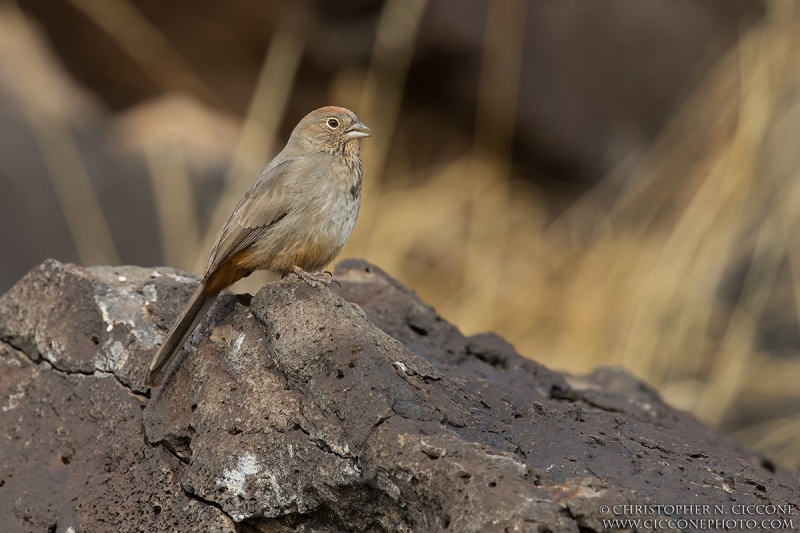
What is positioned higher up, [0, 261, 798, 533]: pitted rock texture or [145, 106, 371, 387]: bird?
[145, 106, 371, 387]: bird

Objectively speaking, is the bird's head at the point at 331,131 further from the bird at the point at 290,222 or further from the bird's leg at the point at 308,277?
the bird's leg at the point at 308,277

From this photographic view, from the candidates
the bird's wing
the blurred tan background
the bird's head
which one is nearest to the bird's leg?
the bird's wing

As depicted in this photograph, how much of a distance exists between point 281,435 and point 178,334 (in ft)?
2.52

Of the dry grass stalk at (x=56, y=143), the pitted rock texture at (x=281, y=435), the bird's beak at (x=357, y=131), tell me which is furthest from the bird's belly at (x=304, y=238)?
the dry grass stalk at (x=56, y=143)

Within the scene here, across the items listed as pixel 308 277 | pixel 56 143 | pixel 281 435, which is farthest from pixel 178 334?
pixel 56 143

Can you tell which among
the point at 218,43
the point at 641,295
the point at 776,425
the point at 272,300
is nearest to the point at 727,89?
the point at 641,295

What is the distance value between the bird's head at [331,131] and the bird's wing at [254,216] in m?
0.36

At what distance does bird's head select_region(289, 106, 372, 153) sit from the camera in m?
4.87

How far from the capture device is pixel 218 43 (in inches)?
368

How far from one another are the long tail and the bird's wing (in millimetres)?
235

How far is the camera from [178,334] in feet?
12.7

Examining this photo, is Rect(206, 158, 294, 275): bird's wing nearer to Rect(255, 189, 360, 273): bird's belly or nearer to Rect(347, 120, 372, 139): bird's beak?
Rect(255, 189, 360, 273): bird's belly

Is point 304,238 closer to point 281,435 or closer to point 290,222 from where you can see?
point 290,222

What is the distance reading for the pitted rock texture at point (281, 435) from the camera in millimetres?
2965
